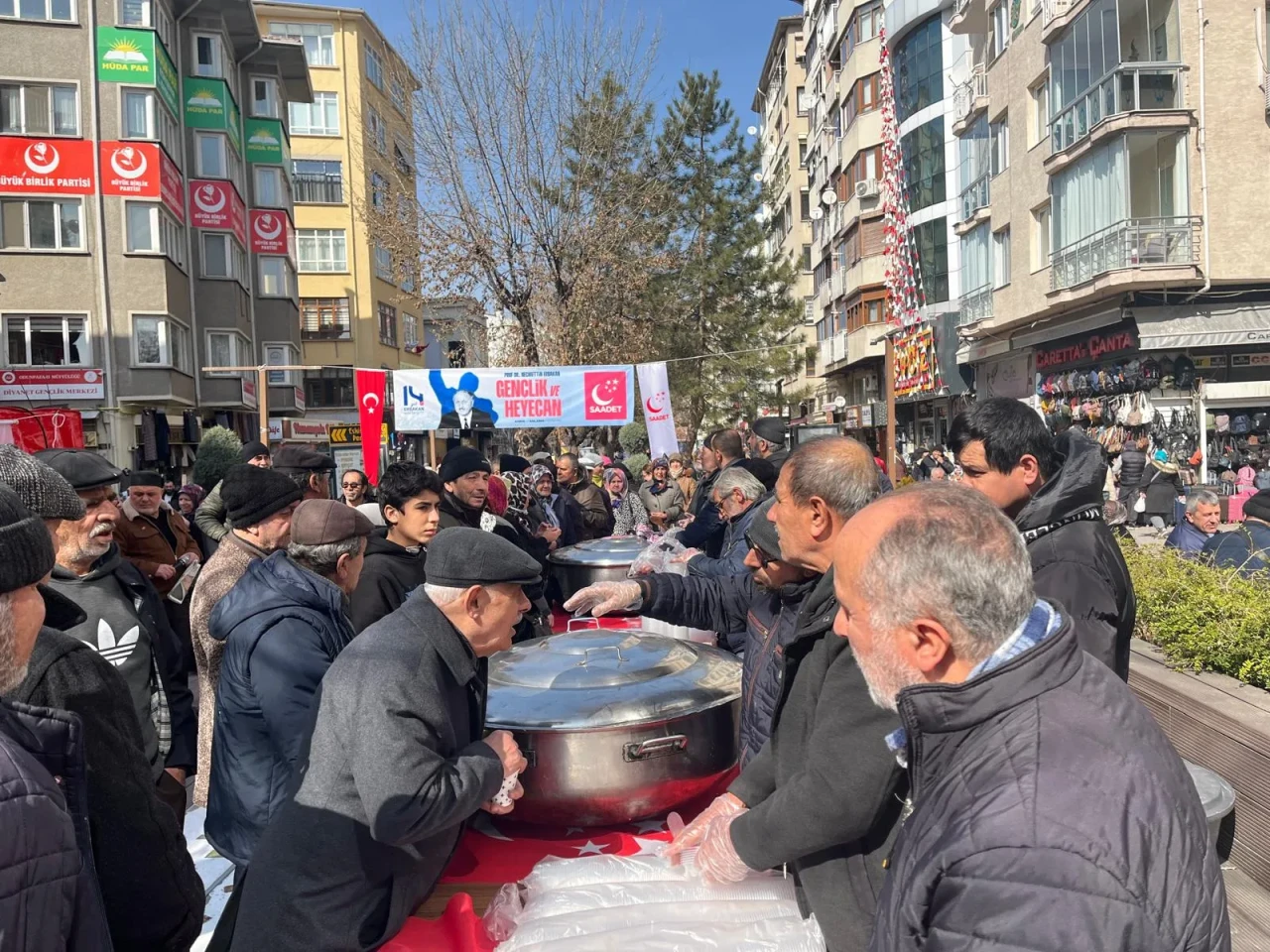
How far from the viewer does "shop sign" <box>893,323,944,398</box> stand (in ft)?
89.1

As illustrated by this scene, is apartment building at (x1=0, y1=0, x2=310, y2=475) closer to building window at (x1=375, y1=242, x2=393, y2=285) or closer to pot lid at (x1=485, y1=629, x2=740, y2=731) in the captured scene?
building window at (x1=375, y1=242, x2=393, y2=285)

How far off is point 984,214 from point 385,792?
88.1 feet

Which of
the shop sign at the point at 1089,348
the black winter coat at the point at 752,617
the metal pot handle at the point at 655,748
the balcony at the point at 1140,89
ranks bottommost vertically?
the metal pot handle at the point at 655,748

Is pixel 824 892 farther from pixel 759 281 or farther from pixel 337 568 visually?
pixel 759 281

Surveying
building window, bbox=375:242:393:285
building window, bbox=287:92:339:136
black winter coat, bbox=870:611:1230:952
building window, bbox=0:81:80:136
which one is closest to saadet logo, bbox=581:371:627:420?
black winter coat, bbox=870:611:1230:952

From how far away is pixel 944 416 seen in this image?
29.5 meters

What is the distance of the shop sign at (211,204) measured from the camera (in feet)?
84.6

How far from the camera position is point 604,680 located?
2889 mm

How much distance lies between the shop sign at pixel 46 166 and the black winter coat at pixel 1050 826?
2578 centimetres

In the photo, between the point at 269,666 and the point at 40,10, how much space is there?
25945 millimetres

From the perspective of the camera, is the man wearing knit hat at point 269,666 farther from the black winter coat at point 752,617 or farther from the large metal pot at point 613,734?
the black winter coat at point 752,617

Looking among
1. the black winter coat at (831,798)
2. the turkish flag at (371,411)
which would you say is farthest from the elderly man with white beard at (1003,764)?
the turkish flag at (371,411)

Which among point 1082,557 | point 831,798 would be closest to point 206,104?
point 1082,557

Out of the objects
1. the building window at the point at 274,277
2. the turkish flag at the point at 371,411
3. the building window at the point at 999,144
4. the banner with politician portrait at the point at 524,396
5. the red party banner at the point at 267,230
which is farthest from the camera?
the building window at the point at 274,277
